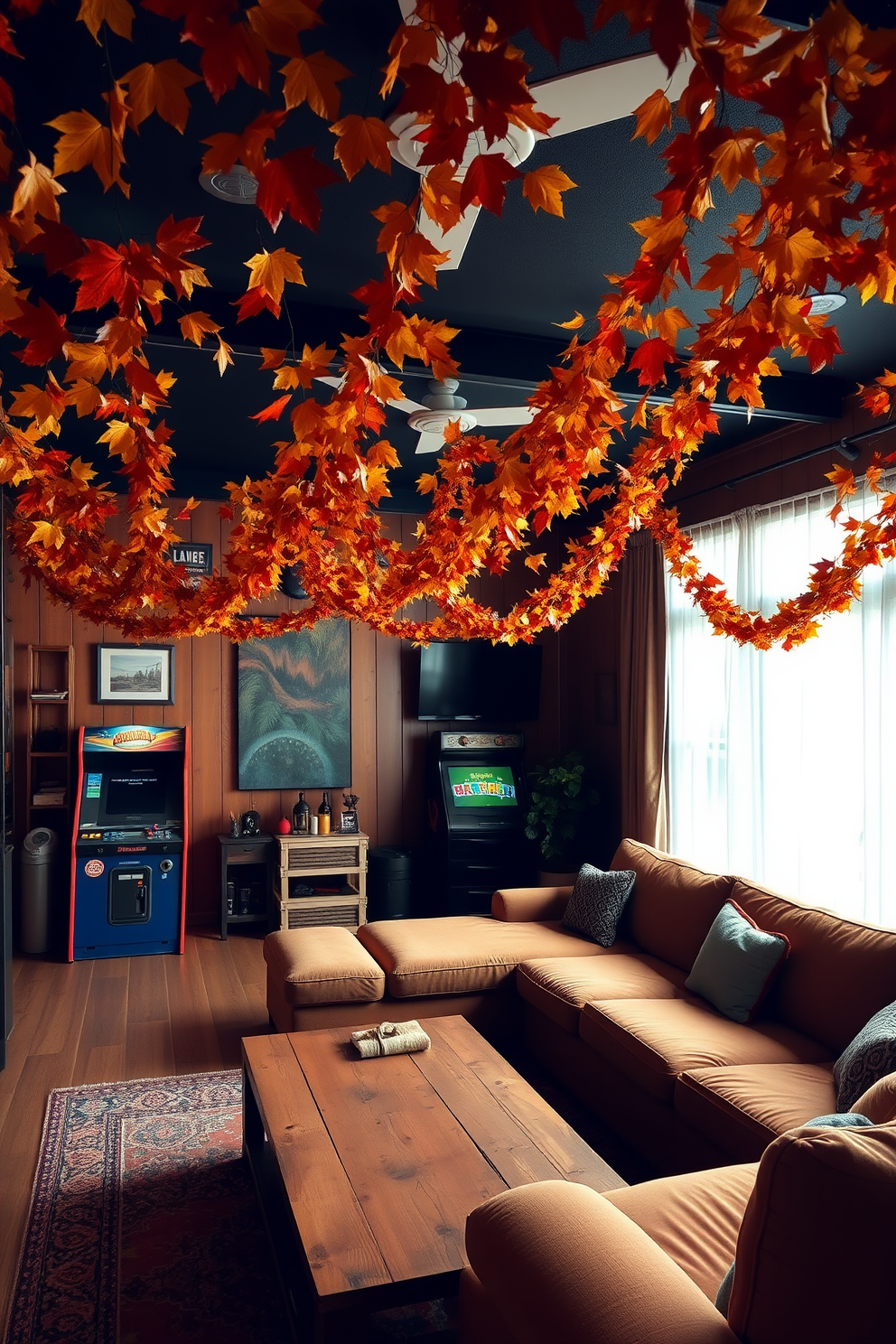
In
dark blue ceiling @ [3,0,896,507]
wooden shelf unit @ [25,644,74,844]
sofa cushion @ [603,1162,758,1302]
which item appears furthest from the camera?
wooden shelf unit @ [25,644,74,844]

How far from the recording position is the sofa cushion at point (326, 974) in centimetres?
384

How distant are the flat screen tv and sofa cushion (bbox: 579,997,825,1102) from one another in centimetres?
345

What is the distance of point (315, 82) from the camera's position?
931 mm

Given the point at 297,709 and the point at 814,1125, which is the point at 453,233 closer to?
the point at 814,1125

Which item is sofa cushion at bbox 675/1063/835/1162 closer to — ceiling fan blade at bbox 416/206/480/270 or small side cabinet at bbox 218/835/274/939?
ceiling fan blade at bbox 416/206/480/270

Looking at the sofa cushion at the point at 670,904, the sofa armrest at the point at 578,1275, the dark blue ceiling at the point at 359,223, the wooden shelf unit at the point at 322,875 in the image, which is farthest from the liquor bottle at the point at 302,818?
A: the sofa armrest at the point at 578,1275

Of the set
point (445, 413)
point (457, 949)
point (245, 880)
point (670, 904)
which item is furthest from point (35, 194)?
point (245, 880)

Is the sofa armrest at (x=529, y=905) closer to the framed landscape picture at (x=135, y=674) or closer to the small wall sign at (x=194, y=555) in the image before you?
the framed landscape picture at (x=135, y=674)

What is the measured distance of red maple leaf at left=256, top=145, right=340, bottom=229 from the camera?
97 cm

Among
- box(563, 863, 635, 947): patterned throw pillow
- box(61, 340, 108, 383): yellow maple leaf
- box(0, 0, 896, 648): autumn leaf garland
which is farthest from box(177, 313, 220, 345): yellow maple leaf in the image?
box(563, 863, 635, 947): patterned throw pillow

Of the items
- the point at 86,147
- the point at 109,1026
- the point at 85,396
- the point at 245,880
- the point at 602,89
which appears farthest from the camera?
the point at 245,880

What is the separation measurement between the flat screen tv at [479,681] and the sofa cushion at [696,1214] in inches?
184

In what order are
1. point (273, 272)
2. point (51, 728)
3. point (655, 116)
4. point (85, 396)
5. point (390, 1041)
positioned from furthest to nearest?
point (51, 728)
point (390, 1041)
point (85, 396)
point (273, 272)
point (655, 116)

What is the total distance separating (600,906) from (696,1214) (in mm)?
2428
